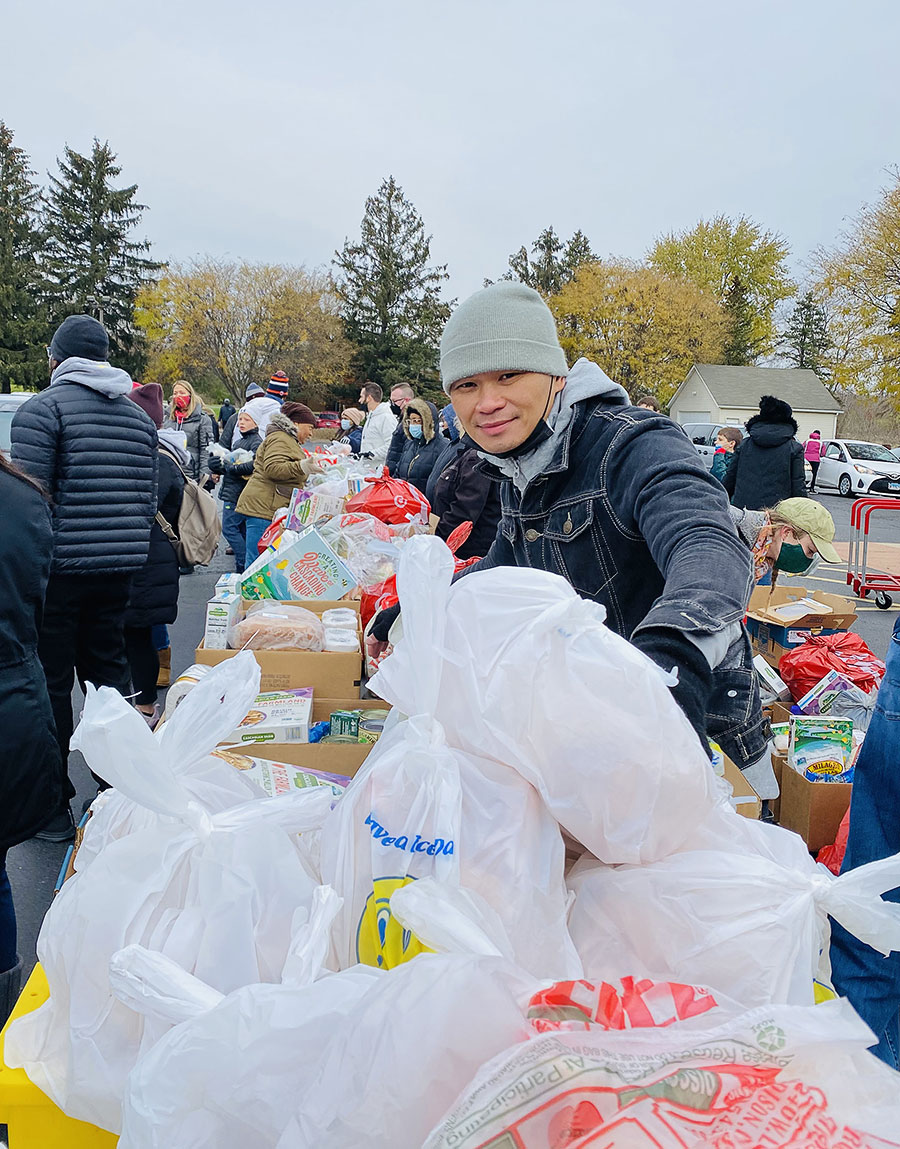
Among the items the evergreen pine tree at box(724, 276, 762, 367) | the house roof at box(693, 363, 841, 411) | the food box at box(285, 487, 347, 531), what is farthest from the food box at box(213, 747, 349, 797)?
the evergreen pine tree at box(724, 276, 762, 367)

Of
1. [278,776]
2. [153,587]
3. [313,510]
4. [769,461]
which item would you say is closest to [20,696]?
[278,776]

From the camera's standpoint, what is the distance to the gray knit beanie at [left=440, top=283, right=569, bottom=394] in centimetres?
170

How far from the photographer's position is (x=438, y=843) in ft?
3.12

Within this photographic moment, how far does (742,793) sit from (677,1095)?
1.66 meters

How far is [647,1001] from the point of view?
0.74m

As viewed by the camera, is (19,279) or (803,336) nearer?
(19,279)

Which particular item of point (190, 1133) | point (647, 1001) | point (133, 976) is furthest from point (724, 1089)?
point (133, 976)

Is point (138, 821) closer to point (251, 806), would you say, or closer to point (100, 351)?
point (251, 806)

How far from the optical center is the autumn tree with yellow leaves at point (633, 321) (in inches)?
1590

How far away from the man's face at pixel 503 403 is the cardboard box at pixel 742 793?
1.03m

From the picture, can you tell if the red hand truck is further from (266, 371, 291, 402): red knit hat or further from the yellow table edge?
the yellow table edge

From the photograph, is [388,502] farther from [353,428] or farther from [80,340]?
[353,428]

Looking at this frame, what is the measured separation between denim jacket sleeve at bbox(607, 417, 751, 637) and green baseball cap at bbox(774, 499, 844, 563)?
119 inches

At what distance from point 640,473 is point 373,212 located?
→ 53219 millimetres
